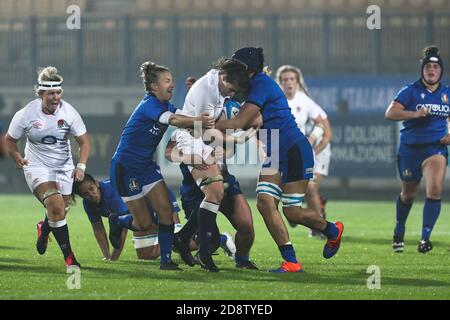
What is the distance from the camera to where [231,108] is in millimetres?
12336

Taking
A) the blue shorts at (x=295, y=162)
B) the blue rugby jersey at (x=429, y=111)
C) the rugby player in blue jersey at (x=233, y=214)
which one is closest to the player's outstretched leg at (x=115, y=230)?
the rugby player in blue jersey at (x=233, y=214)

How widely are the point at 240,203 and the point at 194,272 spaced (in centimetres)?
83

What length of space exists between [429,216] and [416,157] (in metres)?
0.66

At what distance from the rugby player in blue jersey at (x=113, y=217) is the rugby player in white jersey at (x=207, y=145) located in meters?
1.03

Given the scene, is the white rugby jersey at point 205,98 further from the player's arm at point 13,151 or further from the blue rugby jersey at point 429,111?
the blue rugby jersey at point 429,111

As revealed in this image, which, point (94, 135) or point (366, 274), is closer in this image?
point (366, 274)

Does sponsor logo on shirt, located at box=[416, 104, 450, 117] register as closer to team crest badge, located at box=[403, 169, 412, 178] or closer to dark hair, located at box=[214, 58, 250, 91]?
team crest badge, located at box=[403, 169, 412, 178]

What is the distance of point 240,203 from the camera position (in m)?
12.2

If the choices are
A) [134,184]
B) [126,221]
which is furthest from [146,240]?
[134,184]

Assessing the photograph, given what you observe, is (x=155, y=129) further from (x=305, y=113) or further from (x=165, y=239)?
(x=305, y=113)

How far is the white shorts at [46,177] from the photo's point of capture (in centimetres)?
1234

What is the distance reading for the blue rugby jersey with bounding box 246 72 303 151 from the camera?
11633mm
